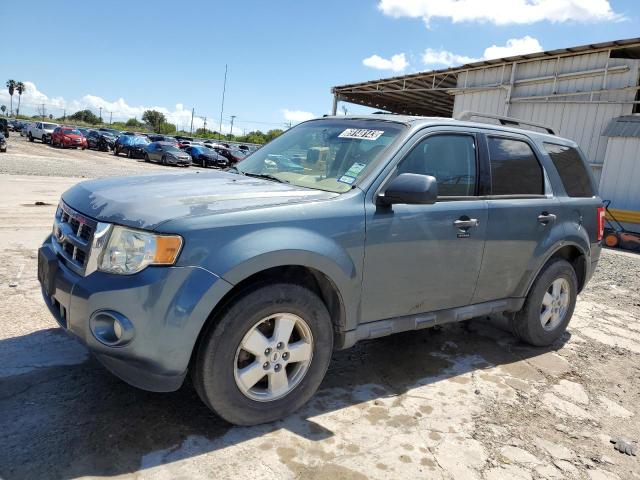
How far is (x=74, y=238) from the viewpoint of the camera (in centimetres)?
280

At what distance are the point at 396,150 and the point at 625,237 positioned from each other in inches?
475

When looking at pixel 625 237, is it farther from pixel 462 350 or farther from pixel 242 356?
pixel 242 356

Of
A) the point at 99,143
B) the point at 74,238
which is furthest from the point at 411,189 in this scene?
the point at 99,143

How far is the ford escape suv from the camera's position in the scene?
98.2 inches

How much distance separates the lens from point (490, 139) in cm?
398

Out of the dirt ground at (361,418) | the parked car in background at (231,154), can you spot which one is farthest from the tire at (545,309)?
the parked car in background at (231,154)

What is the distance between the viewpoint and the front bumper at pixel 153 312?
2.43 metres

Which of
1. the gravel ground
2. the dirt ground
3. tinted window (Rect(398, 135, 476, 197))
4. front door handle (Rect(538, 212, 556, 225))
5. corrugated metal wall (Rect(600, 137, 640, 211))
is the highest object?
corrugated metal wall (Rect(600, 137, 640, 211))

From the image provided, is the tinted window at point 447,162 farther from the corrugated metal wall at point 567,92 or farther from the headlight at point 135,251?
the corrugated metal wall at point 567,92

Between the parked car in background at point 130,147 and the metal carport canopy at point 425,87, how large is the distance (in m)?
14.1

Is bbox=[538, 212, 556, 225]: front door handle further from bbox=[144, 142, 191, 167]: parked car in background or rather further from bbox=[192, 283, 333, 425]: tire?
bbox=[144, 142, 191, 167]: parked car in background

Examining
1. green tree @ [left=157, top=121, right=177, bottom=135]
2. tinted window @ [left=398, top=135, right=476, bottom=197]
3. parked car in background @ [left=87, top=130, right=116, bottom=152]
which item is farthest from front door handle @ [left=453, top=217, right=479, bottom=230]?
green tree @ [left=157, top=121, right=177, bottom=135]

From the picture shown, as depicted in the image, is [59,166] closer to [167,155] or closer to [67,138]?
[167,155]

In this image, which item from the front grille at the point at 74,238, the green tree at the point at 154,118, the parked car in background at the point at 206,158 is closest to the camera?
the front grille at the point at 74,238
